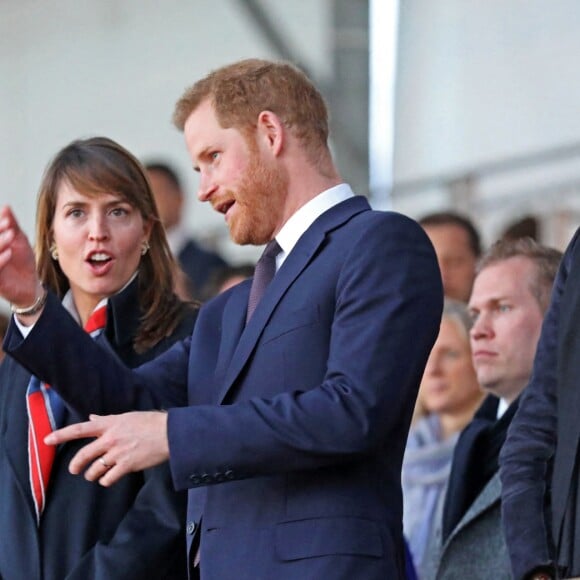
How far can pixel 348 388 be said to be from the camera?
305cm

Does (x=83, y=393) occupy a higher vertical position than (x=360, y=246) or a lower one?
lower

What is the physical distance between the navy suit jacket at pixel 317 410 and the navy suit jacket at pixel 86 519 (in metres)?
0.39

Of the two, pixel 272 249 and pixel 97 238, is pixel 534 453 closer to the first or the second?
pixel 272 249

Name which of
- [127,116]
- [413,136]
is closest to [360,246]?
[413,136]

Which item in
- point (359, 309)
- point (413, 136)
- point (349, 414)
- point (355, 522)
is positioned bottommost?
point (355, 522)

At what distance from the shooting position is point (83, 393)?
11.2 feet

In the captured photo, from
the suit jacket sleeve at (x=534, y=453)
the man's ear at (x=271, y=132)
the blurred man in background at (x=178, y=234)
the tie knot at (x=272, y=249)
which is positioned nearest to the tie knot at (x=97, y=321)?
the tie knot at (x=272, y=249)

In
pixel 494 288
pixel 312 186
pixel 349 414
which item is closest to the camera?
pixel 349 414

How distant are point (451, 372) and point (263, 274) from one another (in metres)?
2.12

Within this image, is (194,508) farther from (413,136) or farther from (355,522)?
(413,136)

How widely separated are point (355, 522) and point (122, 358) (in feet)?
3.51

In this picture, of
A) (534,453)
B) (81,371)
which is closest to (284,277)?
(81,371)

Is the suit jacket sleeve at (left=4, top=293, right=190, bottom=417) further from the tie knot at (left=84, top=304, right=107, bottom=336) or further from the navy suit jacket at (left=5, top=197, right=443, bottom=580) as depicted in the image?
the tie knot at (left=84, top=304, right=107, bottom=336)

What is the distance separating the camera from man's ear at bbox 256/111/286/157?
10.9ft
